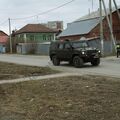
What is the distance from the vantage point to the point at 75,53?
27.9 m

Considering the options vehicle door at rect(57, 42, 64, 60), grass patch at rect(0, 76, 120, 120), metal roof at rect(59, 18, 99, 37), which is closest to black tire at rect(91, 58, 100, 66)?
vehicle door at rect(57, 42, 64, 60)

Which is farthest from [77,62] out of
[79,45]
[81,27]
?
[81,27]

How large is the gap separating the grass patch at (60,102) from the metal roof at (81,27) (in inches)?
1884

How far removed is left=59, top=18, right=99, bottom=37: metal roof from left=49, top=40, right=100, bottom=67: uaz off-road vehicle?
32162 mm

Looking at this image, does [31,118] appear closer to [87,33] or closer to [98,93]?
[98,93]

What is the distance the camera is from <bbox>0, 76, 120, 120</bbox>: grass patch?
949cm

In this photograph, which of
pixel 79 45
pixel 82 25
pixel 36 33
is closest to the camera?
pixel 79 45

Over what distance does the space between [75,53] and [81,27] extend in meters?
38.5

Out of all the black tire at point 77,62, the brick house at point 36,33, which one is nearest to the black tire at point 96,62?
the black tire at point 77,62

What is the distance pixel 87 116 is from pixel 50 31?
332 feet

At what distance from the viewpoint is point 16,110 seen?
10516 mm

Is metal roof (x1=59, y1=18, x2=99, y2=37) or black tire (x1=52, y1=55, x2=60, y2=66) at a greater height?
metal roof (x1=59, y1=18, x2=99, y2=37)

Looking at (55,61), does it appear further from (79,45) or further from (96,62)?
(96,62)

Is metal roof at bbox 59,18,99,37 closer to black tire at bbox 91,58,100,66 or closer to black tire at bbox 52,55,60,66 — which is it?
black tire at bbox 52,55,60,66
